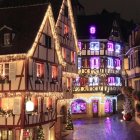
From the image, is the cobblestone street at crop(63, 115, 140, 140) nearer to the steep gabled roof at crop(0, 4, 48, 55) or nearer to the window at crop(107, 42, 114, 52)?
the steep gabled roof at crop(0, 4, 48, 55)

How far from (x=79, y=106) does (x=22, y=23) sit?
97.8 feet

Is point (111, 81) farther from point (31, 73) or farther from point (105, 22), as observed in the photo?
point (31, 73)

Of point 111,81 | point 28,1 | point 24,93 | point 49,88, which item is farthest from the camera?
point 111,81

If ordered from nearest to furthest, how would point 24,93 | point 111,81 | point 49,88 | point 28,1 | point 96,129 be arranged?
point 24,93 → point 49,88 → point 96,129 → point 28,1 → point 111,81

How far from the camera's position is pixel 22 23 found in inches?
1260

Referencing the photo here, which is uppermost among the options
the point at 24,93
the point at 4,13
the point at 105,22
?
the point at 105,22

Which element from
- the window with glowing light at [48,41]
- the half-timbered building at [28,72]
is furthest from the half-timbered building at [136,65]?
the window with glowing light at [48,41]

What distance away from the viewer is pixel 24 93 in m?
29.5

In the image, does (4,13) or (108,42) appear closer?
(4,13)

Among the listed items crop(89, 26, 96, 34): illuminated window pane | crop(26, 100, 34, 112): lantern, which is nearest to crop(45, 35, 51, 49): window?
crop(26, 100, 34, 112): lantern

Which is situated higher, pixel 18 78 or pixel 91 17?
pixel 91 17

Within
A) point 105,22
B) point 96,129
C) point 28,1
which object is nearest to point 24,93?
point 96,129

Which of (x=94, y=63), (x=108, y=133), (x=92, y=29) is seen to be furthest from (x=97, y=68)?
(x=108, y=133)

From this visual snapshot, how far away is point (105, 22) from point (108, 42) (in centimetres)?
401
